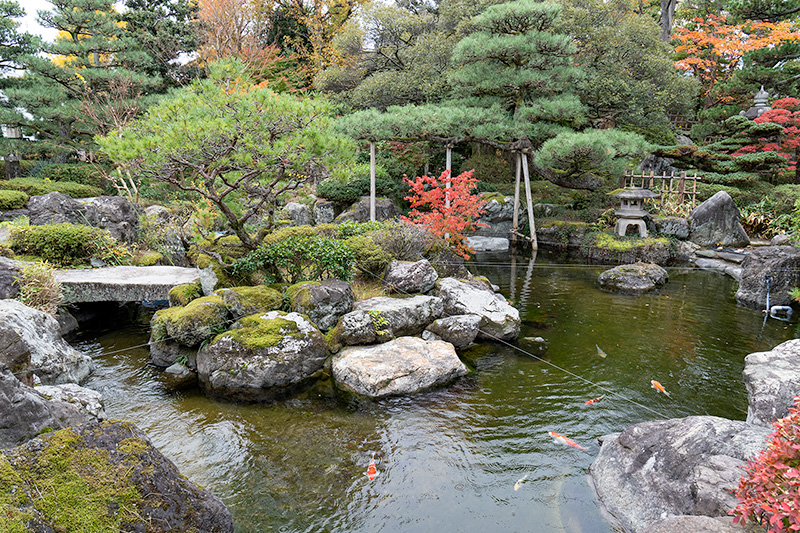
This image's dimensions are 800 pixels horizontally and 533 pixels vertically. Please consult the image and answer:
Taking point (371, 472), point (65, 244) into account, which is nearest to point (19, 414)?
point (371, 472)

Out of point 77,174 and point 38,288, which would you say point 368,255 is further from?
point 77,174

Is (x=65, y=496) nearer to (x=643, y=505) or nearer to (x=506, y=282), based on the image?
(x=643, y=505)

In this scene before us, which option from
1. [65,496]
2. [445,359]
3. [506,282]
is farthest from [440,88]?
[65,496]

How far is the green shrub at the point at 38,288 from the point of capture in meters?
7.04

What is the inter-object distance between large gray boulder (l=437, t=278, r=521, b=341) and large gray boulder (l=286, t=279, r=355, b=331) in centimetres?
203

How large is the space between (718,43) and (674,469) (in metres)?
24.2

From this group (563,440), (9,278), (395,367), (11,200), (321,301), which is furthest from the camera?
(11,200)

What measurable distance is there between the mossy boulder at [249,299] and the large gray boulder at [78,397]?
2447mm

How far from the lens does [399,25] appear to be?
59.9 ft

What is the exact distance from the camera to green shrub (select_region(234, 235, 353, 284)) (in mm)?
7656

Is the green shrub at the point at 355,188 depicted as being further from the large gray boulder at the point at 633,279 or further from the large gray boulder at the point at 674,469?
the large gray boulder at the point at 674,469

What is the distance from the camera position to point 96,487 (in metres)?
2.47

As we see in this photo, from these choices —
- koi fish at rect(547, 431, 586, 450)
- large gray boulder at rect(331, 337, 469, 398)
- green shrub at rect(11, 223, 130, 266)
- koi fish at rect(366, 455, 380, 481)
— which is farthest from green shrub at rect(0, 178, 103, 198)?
koi fish at rect(547, 431, 586, 450)

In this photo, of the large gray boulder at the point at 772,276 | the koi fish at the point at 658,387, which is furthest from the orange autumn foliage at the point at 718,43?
the koi fish at the point at 658,387
